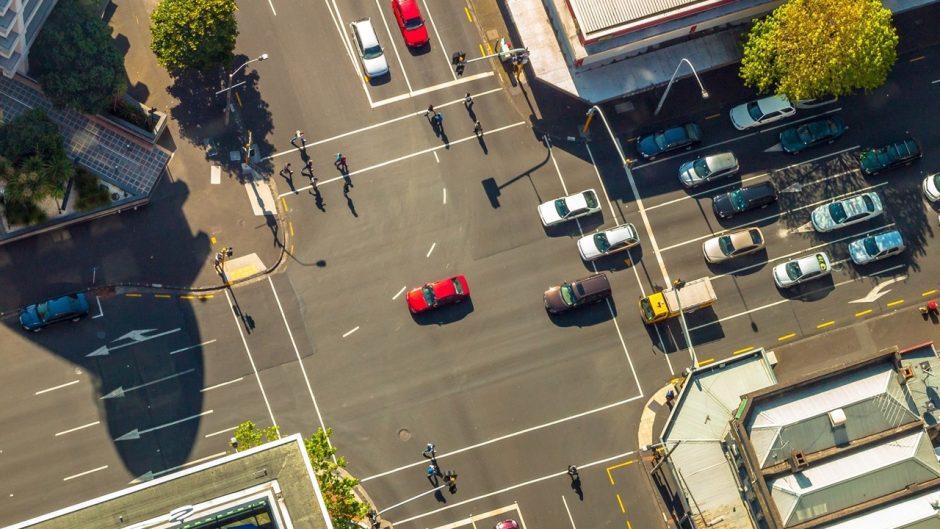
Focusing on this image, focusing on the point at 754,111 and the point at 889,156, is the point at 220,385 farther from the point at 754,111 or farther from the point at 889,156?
the point at 889,156

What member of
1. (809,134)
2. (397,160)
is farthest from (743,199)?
(397,160)

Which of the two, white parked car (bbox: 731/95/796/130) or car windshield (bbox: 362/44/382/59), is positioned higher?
car windshield (bbox: 362/44/382/59)

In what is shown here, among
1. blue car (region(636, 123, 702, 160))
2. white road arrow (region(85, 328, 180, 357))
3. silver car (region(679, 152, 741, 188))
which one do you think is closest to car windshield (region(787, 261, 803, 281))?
silver car (region(679, 152, 741, 188))

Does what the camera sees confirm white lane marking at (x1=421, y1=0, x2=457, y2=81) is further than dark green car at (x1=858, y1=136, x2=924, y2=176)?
Yes

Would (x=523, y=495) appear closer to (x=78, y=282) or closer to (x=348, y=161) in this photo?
(x=348, y=161)

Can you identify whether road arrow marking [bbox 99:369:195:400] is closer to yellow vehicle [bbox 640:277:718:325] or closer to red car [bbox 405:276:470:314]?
red car [bbox 405:276:470:314]

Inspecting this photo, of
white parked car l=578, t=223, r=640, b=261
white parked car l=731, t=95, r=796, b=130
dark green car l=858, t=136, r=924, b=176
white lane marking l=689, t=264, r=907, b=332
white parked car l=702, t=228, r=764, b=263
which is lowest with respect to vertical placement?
white lane marking l=689, t=264, r=907, b=332

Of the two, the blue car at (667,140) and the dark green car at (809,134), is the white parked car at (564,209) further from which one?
the dark green car at (809,134)
